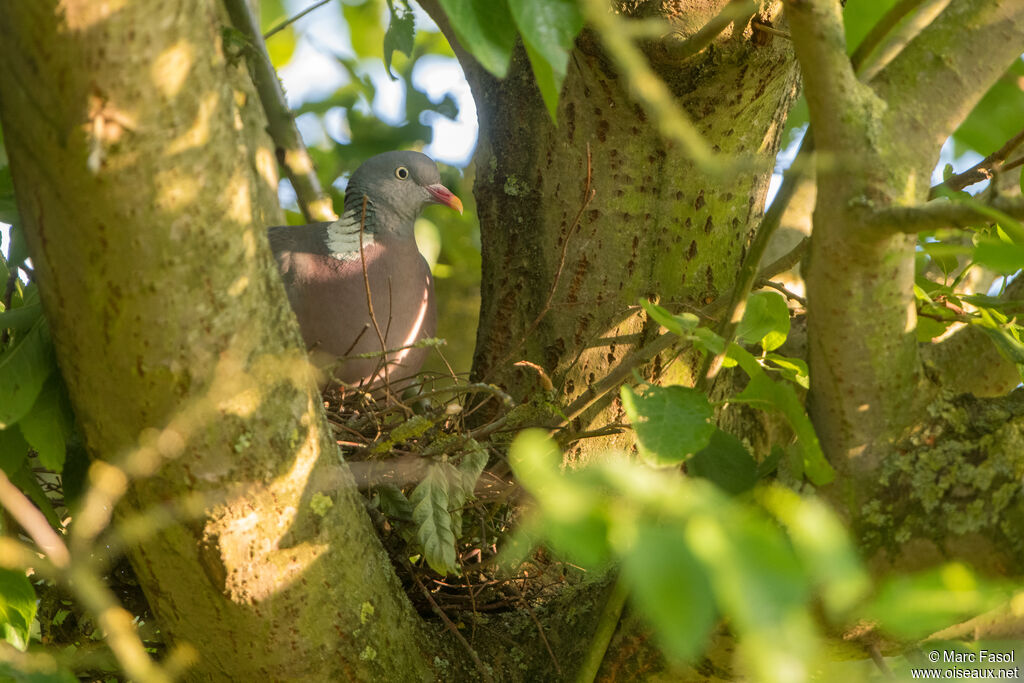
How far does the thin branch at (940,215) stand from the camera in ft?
3.25

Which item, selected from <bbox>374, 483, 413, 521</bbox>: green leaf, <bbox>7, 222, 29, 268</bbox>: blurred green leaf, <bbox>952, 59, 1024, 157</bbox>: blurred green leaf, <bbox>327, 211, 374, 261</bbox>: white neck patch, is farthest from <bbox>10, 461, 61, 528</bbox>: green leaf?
<bbox>952, 59, 1024, 157</bbox>: blurred green leaf

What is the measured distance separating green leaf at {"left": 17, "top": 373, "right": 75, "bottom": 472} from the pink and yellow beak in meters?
1.61

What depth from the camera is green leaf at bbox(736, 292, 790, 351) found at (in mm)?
1336

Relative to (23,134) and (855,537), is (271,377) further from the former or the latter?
(855,537)

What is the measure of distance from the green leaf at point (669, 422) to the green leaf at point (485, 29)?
399 millimetres

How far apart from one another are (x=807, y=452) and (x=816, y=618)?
0.22 m

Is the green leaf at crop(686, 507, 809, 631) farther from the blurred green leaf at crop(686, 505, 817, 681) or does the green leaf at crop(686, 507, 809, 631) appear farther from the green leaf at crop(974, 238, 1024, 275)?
the green leaf at crop(974, 238, 1024, 275)

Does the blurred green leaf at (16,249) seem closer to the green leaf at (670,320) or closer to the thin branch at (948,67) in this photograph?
the green leaf at (670,320)

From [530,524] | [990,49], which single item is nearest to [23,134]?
[530,524]

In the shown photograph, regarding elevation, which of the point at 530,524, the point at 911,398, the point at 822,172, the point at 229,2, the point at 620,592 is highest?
the point at 229,2

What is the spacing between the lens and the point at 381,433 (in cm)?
185

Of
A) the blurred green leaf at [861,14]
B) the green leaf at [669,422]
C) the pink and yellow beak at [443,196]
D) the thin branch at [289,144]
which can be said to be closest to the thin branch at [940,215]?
the green leaf at [669,422]

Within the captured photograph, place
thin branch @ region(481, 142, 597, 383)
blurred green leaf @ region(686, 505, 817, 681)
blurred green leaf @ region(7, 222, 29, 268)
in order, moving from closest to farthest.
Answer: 1. blurred green leaf @ region(686, 505, 817, 681)
2. blurred green leaf @ region(7, 222, 29, 268)
3. thin branch @ region(481, 142, 597, 383)

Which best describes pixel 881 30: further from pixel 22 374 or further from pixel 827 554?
pixel 22 374
